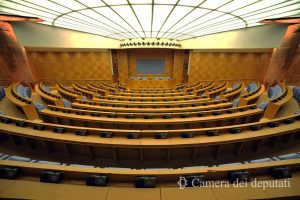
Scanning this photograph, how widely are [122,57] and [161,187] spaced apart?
46.4ft

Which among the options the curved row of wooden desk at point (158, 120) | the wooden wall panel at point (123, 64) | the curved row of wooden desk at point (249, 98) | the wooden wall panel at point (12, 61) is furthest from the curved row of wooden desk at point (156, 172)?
the wooden wall panel at point (123, 64)

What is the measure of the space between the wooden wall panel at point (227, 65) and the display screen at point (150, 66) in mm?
3187

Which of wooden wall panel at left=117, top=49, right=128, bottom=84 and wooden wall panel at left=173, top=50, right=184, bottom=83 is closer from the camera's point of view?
wooden wall panel at left=117, top=49, right=128, bottom=84

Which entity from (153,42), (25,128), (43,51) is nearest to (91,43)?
(43,51)

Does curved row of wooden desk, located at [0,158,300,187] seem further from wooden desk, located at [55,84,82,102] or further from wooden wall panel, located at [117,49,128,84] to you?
wooden wall panel, located at [117,49,128,84]

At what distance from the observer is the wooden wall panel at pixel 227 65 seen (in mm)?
13758

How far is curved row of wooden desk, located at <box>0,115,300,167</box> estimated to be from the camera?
3510 millimetres

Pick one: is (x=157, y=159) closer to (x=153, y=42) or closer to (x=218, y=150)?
(x=218, y=150)

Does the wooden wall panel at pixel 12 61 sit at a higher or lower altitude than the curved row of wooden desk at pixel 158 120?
higher

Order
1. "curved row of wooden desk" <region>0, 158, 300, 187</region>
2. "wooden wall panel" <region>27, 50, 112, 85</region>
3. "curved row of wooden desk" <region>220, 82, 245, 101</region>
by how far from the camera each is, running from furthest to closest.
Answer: "wooden wall panel" <region>27, 50, 112, 85</region> → "curved row of wooden desk" <region>220, 82, 245, 101</region> → "curved row of wooden desk" <region>0, 158, 300, 187</region>

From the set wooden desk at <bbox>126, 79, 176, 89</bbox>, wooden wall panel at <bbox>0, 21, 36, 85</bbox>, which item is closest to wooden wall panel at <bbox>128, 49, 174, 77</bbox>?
wooden desk at <bbox>126, 79, 176, 89</bbox>

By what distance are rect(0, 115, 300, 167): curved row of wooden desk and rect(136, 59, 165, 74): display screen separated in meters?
12.3

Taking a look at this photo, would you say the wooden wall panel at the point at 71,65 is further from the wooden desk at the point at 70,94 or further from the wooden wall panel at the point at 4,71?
the wooden desk at the point at 70,94

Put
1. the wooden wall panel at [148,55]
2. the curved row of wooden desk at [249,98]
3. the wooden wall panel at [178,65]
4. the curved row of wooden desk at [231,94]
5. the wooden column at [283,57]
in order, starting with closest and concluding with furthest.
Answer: the curved row of wooden desk at [249,98], the curved row of wooden desk at [231,94], the wooden column at [283,57], the wooden wall panel at [178,65], the wooden wall panel at [148,55]
